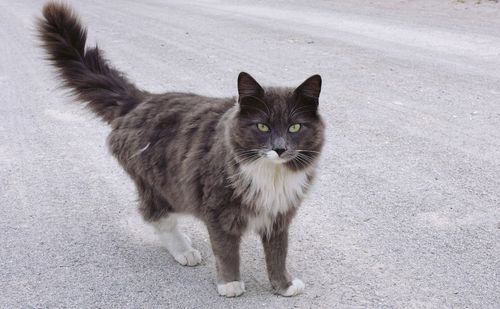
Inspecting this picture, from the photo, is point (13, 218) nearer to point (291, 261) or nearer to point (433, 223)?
point (291, 261)

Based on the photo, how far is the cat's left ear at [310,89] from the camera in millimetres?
3422

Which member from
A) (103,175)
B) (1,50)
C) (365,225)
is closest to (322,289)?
(365,225)

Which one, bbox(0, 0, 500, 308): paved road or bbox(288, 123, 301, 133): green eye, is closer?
bbox(288, 123, 301, 133): green eye

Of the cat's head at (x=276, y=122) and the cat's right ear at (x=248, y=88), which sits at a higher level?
the cat's right ear at (x=248, y=88)

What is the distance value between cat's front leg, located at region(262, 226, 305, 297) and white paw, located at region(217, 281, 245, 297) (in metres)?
0.20

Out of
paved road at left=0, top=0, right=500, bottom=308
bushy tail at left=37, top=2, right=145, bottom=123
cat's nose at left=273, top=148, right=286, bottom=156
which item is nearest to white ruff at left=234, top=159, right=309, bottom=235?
cat's nose at left=273, top=148, right=286, bottom=156

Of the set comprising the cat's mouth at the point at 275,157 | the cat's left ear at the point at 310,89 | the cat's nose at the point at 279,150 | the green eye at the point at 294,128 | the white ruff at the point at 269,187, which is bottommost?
the white ruff at the point at 269,187

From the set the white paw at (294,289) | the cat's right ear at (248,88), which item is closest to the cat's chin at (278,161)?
the cat's right ear at (248,88)

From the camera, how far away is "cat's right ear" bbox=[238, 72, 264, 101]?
3.38 meters

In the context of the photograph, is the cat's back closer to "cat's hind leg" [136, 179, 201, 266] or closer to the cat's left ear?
"cat's hind leg" [136, 179, 201, 266]

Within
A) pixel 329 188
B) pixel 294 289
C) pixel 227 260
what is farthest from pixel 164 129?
pixel 329 188

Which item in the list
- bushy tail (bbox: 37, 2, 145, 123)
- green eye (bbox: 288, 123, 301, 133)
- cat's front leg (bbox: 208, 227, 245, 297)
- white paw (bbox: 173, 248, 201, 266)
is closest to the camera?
green eye (bbox: 288, 123, 301, 133)

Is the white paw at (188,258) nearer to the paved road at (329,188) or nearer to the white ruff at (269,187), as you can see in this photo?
the paved road at (329,188)

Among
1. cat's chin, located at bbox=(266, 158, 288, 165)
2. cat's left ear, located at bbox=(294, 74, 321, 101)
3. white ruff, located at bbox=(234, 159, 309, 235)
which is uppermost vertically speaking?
cat's left ear, located at bbox=(294, 74, 321, 101)
